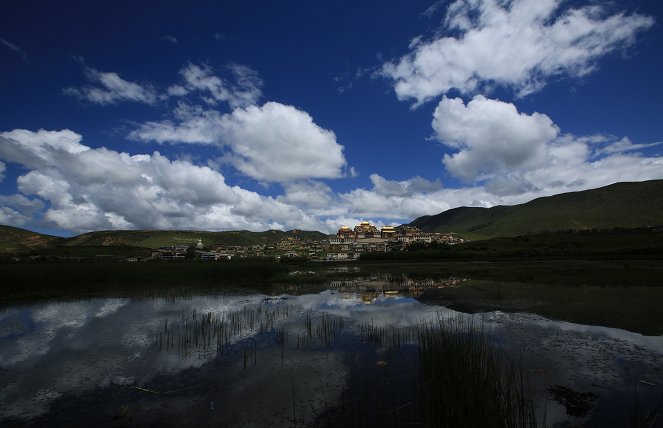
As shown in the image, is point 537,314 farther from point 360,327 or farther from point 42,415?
point 42,415

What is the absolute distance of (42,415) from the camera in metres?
11.9

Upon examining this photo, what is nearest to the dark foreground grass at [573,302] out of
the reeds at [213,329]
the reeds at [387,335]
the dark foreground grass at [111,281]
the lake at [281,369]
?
the lake at [281,369]

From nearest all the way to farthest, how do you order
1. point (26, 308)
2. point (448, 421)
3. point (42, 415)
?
point (448, 421) < point (42, 415) < point (26, 308)

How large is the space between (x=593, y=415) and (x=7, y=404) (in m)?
19.6

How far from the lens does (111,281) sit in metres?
52.9

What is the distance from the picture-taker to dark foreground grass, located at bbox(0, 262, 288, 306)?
1641 inches

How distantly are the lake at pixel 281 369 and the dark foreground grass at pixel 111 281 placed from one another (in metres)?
15.2

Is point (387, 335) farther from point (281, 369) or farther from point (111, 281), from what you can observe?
point (111, 281)

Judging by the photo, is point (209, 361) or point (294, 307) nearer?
point (209, 361)

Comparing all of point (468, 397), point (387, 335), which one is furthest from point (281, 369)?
point (468, 397)

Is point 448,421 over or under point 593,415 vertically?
over

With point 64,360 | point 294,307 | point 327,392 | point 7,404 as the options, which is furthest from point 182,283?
point 327,392

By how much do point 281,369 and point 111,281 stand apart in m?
48.1

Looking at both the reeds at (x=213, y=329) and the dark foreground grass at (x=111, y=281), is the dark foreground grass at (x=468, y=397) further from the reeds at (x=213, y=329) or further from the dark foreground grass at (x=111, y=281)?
the dark foreground grass at (x=111, y=281)
